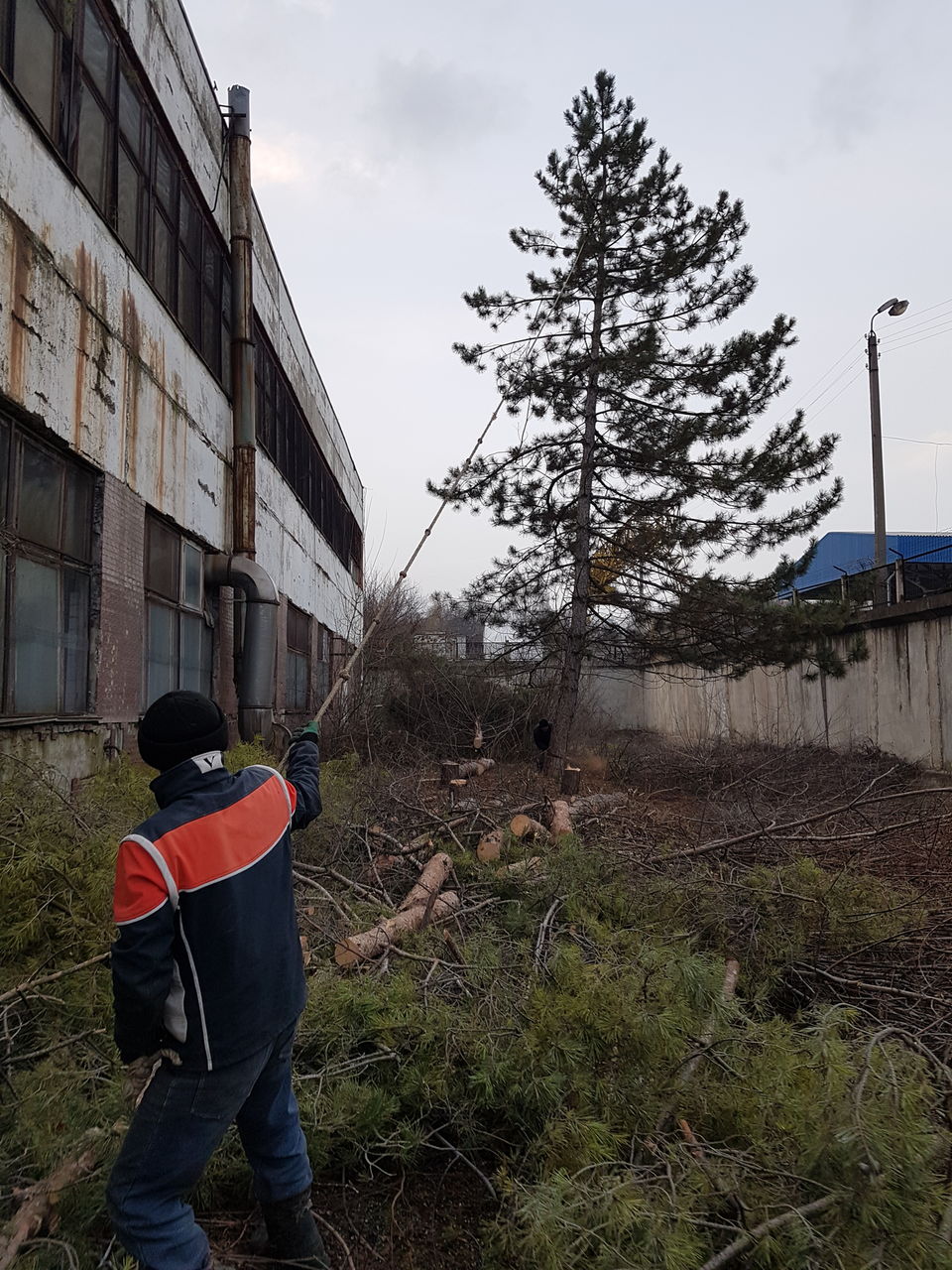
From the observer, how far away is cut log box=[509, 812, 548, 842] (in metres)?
7.23

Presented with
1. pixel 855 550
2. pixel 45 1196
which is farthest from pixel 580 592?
pixel 855 550

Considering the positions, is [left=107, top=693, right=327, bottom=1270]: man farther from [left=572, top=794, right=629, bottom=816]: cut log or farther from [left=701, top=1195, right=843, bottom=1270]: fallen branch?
[left=572, top=794, right=629, bottom=816]: cut log

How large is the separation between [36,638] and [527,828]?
4214 mm

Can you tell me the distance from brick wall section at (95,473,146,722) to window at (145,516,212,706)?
14.6 inches

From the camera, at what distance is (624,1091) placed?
2.85 m

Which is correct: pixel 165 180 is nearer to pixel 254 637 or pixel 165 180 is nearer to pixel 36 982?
pixel 254 637

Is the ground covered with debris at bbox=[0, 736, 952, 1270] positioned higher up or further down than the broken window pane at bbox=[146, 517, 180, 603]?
further down

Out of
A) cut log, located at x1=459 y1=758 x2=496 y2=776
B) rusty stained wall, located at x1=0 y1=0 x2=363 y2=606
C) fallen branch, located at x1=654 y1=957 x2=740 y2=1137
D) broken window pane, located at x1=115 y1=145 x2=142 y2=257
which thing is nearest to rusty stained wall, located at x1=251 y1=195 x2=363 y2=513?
rusty stained wall, located at x1=0 y1=0 x2=363 y2=606

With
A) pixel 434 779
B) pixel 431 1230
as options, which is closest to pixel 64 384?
pixel 431 1230

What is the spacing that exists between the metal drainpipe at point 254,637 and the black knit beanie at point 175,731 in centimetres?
706

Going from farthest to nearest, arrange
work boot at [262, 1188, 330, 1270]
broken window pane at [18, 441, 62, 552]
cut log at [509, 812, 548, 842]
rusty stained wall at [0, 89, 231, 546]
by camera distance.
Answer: cut log at [509, 812, 548, 842] < broken window pane at [18, 441, 62, 552] < rusty stained wall at [0, 89, 231, 546] < work boot at [262, 1188, 330, 1270]

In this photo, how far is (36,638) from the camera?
5336 millimetres

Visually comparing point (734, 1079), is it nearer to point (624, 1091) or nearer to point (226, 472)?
point (624, 1091)

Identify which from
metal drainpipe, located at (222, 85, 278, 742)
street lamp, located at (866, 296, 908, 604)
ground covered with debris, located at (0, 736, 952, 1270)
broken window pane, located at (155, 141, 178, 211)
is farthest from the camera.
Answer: street lamp, located at (866, 296, 908, 604)
